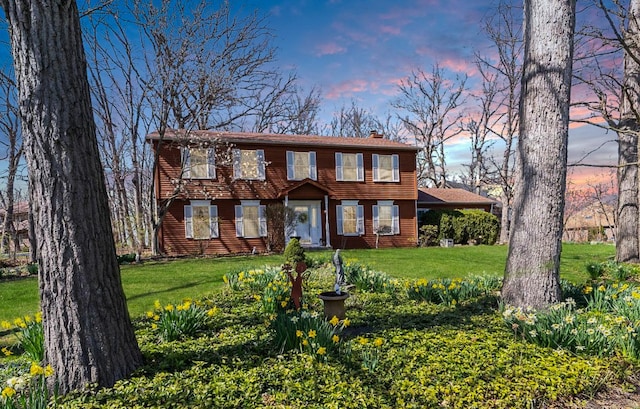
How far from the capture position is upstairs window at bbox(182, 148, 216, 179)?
16.2 m

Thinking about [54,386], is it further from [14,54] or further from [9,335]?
[9,335]

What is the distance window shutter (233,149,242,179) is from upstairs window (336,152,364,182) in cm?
499

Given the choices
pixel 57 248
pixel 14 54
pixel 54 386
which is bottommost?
pixel 54 386

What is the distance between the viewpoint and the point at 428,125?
98.6 ft

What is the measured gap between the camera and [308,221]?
18.5m

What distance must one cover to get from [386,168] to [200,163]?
31.5 feet

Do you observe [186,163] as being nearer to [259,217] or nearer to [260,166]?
[260,166]

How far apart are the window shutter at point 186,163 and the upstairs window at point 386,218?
9.59 meters

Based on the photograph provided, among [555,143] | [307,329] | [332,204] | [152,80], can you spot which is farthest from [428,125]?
[307,329]

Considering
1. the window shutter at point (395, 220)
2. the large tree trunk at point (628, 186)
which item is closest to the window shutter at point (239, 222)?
the window shutter at point (395, 220)

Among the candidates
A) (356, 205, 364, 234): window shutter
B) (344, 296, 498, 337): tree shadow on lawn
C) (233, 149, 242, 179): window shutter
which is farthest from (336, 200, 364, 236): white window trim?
(344, 296, 498, 337): tree shadow on lawn

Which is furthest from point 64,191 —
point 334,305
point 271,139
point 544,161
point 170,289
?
point 271,139

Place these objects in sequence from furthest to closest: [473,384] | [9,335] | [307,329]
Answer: [9,335] < [307,329] < [473,384]

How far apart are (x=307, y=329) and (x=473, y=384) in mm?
1464
